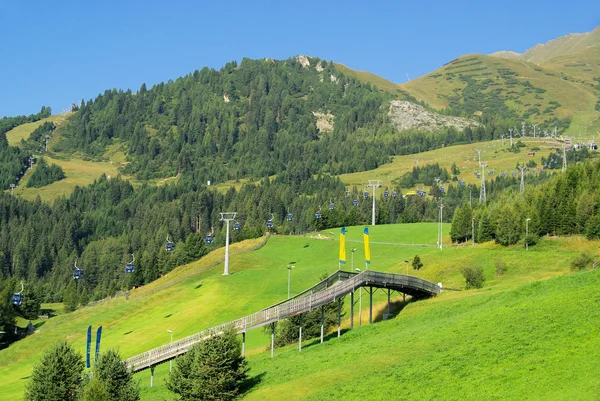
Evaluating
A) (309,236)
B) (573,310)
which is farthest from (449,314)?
(309,236)

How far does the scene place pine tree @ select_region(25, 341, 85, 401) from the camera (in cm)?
6594

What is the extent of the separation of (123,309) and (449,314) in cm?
7213

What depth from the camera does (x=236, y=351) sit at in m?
62.6

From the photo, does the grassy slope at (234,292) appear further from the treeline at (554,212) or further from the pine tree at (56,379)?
the pine tree at (56,379)

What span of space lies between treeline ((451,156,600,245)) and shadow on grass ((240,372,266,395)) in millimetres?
A: 70338

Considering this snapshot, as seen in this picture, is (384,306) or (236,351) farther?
(384,306)

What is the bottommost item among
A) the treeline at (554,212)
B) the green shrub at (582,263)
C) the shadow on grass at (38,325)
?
the shadow on grass at (38,325)

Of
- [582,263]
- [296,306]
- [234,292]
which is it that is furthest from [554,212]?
[296,306]

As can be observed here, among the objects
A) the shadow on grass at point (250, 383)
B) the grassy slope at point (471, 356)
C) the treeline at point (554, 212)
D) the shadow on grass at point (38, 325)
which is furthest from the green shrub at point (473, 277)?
the shadow on grass at point (38, 325)

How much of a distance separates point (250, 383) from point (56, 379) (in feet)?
56.9

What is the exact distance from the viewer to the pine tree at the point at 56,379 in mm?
65938

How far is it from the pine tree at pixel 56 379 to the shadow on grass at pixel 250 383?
14.4 meters

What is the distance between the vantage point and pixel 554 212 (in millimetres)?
127625

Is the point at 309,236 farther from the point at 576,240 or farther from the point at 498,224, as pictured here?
the point at 576,240
